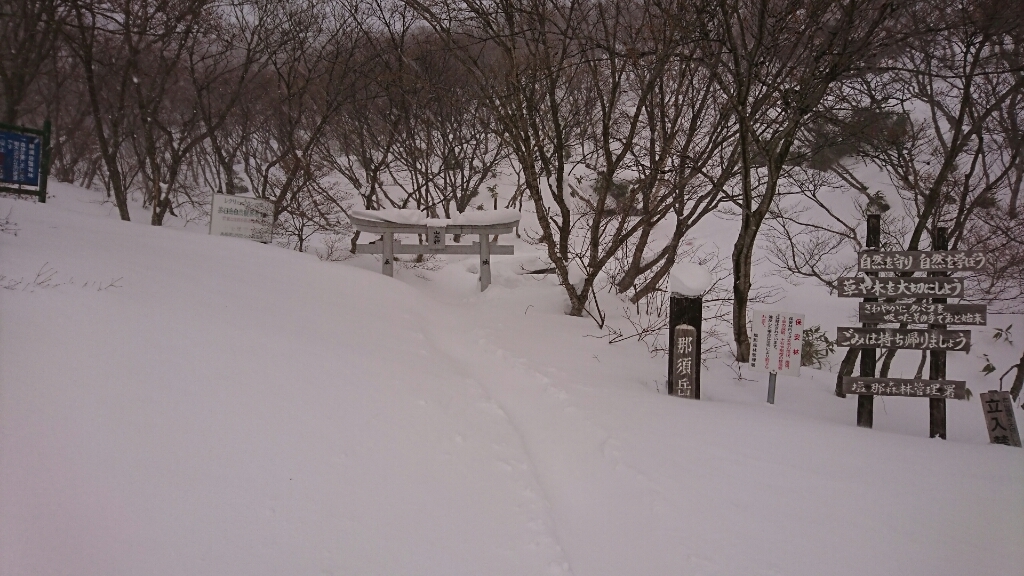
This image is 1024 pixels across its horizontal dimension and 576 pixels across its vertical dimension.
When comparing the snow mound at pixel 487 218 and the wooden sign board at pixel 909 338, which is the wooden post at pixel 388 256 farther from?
the wooden sign board at pixel 909 338

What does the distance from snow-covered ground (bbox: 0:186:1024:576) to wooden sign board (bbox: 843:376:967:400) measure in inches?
18.2

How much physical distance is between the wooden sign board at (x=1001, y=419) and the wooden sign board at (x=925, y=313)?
2.19ft

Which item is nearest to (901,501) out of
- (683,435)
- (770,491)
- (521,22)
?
(770,491)

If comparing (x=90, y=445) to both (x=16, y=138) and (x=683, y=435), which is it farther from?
(x=16, y=138)

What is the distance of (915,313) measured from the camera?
15.9ft

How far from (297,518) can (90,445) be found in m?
0.95

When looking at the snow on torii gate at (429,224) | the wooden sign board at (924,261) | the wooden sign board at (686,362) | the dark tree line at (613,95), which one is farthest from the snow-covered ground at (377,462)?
the snow on torii gate at (429,224)

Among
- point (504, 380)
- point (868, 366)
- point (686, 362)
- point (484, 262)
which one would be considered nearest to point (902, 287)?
point (868, 366)

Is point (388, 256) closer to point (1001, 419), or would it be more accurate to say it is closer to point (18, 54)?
point (18, 54)

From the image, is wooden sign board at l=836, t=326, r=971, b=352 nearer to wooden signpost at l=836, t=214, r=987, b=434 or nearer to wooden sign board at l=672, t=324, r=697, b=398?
wooden signpost at l=836, t=214, r=987, b=434

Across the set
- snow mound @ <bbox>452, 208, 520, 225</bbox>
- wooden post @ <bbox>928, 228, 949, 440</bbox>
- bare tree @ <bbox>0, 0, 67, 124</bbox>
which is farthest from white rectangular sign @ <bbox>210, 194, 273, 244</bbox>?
wooden post @ <bbox>928, 228, 949, 440</bbox>

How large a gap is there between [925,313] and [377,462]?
4.75 metres

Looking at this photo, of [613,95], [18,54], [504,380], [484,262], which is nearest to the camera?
[504,380]

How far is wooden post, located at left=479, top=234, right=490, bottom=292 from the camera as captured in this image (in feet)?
33.9
